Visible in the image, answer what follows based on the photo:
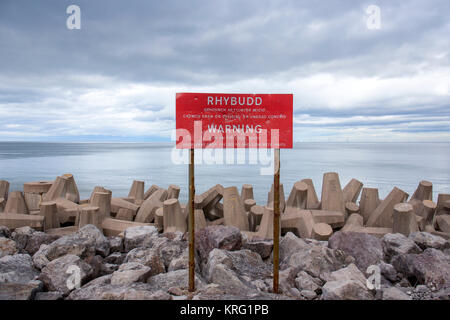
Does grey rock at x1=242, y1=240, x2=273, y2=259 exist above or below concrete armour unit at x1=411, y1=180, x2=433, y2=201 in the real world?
below

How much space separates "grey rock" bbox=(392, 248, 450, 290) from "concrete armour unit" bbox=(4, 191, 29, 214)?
6.55 m

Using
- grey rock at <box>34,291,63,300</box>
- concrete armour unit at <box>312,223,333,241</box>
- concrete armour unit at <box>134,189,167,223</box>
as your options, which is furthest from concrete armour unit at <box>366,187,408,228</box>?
grey rock at <box>34,291,63,300</box>

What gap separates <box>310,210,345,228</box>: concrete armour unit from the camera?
19.1 ft

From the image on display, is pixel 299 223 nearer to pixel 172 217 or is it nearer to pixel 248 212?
pixel 248 212

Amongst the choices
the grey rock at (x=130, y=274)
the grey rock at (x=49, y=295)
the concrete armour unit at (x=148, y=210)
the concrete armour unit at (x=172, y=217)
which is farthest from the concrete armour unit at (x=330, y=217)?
the grey rock at (x=49, y=295)

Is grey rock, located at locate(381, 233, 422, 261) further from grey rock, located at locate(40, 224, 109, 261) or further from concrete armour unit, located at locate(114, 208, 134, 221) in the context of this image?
concrete armour unit, located at locate(114, 208, 134, 221)

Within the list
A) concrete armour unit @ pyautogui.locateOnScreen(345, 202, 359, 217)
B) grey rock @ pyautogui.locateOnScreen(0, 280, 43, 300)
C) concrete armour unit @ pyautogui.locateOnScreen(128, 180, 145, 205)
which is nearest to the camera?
grey rock @ pyautogui.locateOnScreen(0, 280, 43, 300)

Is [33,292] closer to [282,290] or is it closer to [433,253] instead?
[282,290]

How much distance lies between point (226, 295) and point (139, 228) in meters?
2.29

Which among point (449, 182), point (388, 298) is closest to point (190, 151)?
point (388, 298)

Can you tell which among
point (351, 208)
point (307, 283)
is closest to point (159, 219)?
point (307, 283)

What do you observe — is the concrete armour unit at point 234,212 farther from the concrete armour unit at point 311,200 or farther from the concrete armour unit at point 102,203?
the concrete armour unit at point 102,203

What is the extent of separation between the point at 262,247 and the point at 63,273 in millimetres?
2662

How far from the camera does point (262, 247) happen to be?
15.6ft
